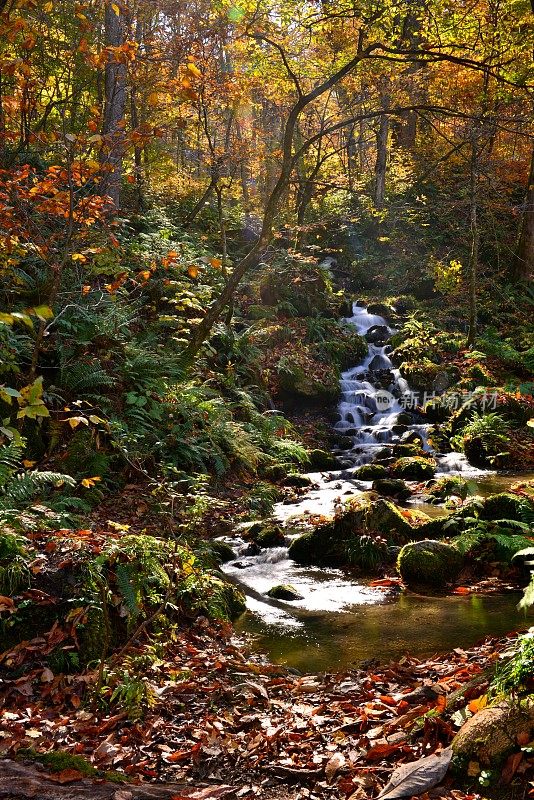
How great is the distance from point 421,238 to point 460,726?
72.8ft

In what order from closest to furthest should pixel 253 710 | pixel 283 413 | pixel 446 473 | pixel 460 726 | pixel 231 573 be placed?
pixel 460 726 < pixel 253 710 < pixel 231 573 < pixel 446 473 < pixel 283 413

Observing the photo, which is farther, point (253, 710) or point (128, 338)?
point (128, 338)

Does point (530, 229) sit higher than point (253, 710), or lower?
higher

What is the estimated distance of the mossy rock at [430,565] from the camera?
6531 mm

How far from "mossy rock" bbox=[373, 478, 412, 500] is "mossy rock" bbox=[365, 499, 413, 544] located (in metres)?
2.07

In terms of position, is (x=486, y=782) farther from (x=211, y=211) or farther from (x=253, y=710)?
(x=211, y=211)

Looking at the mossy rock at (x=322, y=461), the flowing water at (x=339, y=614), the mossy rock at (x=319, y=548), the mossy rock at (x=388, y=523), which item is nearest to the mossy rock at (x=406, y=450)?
the mossy rock at (x=322, y=461)

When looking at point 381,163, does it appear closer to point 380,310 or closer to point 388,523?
point 380,310

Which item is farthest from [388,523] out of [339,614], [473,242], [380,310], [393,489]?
[380,310]

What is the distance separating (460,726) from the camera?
2912mm

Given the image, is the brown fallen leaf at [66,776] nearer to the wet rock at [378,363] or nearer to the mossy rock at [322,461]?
the mossy rock at [322,461]

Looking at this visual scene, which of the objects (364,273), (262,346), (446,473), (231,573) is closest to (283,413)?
(262,346)

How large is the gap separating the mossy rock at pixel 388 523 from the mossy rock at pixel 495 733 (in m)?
4.94

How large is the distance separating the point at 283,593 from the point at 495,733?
400 cm
